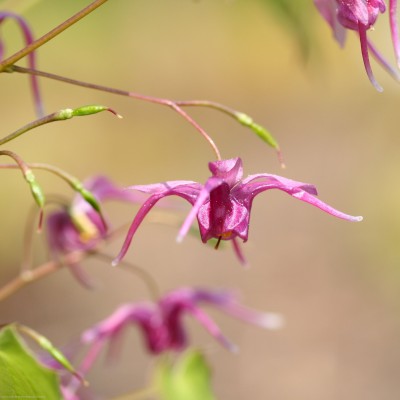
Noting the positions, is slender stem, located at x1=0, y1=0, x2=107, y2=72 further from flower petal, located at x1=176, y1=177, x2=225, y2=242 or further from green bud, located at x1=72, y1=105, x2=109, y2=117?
flower petal, located at x1=176, y1=177, x2=225, y2=242

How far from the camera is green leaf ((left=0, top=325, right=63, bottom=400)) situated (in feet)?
2.19

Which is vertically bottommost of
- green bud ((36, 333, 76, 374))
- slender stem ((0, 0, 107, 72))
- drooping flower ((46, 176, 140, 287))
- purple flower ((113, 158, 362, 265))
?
drooping flower ((46, 176, 140, 287))

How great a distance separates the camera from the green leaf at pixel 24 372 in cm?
67

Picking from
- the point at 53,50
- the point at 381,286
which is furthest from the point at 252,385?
the point at 53,50

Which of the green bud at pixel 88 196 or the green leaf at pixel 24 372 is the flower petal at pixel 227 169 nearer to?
the green bud at pixel 88 196

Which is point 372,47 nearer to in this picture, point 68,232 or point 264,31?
point 68,232

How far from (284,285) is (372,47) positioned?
3376 mm

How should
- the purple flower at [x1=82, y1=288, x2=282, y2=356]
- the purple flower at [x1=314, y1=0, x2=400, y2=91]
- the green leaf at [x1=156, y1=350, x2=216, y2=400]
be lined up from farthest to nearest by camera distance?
the purple flower at [x1=82, y1=288, x2=282, y2=356], the green leaf at [x1=156, y1=350, x2=216, y2=400], the purple flower at [x1=314, y1=0, x2=400, y2=91]

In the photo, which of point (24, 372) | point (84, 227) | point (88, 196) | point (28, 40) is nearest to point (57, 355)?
point (24, 372)

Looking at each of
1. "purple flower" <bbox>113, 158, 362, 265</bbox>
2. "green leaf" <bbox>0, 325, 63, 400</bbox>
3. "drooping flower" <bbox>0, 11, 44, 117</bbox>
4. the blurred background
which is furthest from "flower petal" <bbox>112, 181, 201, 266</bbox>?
the blurred background

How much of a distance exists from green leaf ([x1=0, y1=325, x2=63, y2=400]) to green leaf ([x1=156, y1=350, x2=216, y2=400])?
0.48 metres

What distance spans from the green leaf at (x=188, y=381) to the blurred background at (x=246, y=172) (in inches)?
59.2

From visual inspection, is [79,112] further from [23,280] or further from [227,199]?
[23,280]

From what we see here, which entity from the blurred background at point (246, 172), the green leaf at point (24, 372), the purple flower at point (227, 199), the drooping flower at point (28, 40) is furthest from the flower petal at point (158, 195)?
the blurred background at point (246, 172)
